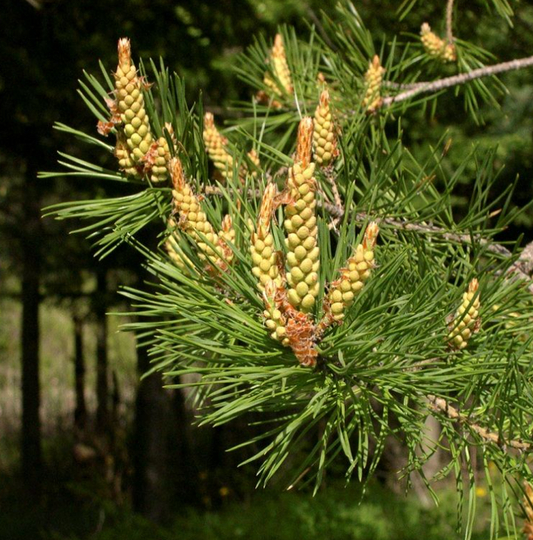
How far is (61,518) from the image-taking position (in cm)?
562

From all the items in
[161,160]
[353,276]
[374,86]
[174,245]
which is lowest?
[353,276]

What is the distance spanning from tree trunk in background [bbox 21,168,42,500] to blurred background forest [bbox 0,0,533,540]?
0.01 meters

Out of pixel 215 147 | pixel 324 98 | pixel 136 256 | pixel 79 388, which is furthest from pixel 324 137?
pixel 79 388

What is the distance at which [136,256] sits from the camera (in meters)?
4.36

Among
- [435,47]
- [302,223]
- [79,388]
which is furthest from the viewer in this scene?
[79,388]

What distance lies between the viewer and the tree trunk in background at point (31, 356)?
202 inches

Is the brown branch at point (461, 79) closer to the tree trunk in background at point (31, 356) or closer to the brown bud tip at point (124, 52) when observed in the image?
the brown bud tip at point (124, 52)

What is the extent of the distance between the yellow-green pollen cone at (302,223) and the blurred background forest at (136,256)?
40.8 inches

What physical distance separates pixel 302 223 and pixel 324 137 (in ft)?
1.07

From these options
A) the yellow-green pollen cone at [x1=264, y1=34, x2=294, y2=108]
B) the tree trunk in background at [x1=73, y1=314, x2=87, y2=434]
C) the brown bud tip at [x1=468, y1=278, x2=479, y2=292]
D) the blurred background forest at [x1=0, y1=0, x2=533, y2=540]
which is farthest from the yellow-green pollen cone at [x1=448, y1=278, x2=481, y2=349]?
the tree trunk in background at [x1=73, y1=314, x2=87, y2=434]

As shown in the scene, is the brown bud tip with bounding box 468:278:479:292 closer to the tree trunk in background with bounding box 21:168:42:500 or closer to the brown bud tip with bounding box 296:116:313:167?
the brown bud tip with bounding box 296:116:313:167

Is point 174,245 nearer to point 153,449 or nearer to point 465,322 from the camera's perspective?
point 465,322

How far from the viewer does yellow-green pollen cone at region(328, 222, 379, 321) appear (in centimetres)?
61

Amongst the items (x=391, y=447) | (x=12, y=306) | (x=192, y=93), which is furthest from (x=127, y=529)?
(x=12, y=306)
